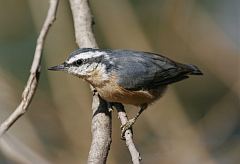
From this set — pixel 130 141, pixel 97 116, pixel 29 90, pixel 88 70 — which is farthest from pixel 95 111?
pixel 29 90

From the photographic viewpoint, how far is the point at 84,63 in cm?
311

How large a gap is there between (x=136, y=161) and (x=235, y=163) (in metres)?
2.88

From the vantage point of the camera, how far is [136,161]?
2414 mm

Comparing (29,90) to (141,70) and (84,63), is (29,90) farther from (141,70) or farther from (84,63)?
(141,70)

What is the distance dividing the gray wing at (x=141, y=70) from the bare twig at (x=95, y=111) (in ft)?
0.52

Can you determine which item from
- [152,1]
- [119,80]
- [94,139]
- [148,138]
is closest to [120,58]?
[119,80]

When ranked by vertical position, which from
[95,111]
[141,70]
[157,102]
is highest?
[141,70]

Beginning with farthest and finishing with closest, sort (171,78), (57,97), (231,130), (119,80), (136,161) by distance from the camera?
(231,130), (57,97), (171,78), (119,80), (136,161)

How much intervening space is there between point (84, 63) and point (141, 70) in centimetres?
36

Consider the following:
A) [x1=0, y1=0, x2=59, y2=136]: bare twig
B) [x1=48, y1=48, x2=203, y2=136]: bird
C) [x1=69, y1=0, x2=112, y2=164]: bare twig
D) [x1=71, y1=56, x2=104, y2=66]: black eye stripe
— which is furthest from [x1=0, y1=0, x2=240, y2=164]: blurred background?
[x1=0, y1=0, x2=59, y2=136]: bare twig

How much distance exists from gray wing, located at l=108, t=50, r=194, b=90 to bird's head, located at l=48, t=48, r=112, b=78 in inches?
3.5

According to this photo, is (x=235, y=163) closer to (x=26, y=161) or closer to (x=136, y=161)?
(x=26, y=161)

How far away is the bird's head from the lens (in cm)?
305

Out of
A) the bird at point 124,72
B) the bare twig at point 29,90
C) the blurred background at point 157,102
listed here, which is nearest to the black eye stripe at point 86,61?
the bird at point 124,72
